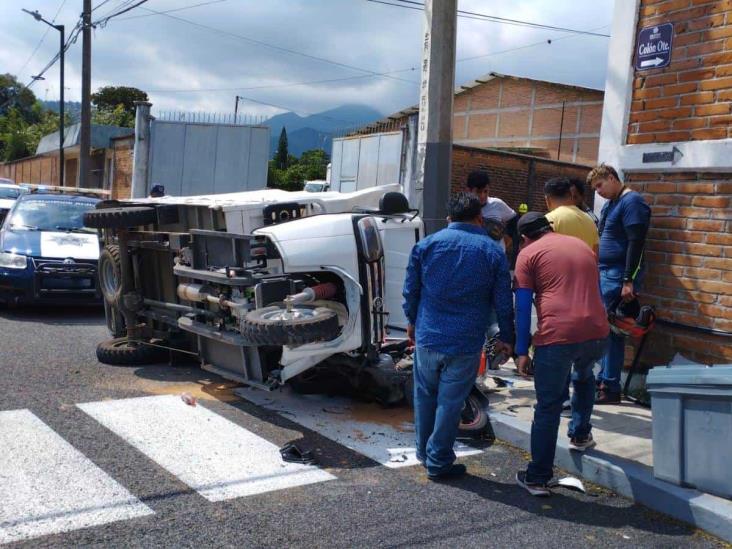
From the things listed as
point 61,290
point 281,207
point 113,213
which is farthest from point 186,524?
point 61,290

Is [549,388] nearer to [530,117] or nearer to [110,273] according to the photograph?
[110,273]

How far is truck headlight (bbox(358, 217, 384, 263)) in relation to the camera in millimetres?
5500

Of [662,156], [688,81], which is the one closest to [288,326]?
[662,156]

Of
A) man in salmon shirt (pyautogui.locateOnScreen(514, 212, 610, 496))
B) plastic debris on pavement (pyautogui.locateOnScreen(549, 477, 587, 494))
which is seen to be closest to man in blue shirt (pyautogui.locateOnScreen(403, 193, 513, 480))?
man in salmon shirt (pyautogui.locateOnScreen(514, 212, 610, 496))

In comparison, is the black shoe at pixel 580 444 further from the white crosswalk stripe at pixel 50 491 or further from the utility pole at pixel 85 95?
the utility pole at pixel 85 95

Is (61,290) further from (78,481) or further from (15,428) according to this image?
(78,481)

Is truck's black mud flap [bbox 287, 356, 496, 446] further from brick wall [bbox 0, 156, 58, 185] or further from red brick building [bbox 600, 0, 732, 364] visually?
brick wall [bbox 0, 156, 58, 185]

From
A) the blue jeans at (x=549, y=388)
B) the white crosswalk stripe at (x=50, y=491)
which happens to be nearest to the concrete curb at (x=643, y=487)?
the blue jeans at (x=549, y=388)

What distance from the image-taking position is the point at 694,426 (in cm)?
388

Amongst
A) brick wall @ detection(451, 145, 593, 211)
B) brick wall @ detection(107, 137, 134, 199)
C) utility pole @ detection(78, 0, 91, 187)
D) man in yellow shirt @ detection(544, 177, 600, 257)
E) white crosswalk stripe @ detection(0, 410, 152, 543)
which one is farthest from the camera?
brick wall @ detection(107, 137, 134, 199)

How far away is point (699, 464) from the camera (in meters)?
3.91

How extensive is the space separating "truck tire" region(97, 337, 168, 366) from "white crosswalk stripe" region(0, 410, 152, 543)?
2.05 meters

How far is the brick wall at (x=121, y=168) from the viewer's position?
25.2 m

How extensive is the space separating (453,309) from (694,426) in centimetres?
146
